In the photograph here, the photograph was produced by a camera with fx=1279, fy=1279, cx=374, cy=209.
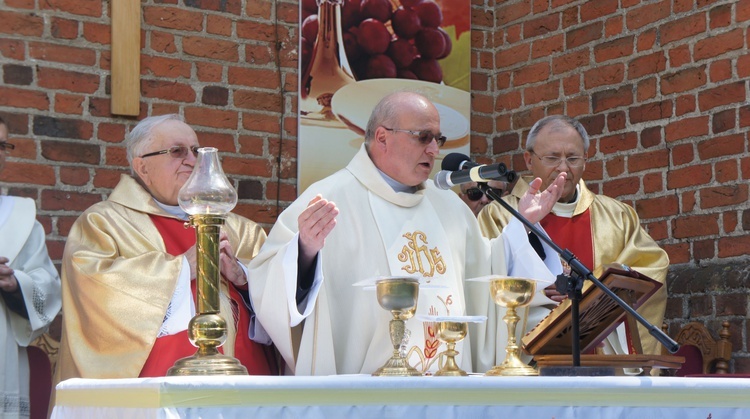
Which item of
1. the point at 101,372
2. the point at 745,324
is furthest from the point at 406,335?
the point at 745,324

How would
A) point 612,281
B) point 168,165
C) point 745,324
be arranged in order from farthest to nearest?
point 745,324 < point 168,165 < point 612,281

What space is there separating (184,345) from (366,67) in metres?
2.45

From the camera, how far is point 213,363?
3.38 meters

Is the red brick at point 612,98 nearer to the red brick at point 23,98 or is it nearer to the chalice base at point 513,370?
the red brick at point 23,98

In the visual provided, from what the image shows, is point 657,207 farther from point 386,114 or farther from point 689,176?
point 386,114

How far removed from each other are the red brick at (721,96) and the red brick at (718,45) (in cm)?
16

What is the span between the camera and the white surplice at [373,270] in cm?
425

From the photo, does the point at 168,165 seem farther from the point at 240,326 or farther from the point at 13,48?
the point at 13,48

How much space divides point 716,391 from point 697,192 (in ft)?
9.52

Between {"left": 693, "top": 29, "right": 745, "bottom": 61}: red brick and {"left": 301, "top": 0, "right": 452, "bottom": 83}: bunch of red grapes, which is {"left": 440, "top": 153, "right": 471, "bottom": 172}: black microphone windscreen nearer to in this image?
{"left": 693, "top": 29, "right": 745, "bottom": 61}: red brick

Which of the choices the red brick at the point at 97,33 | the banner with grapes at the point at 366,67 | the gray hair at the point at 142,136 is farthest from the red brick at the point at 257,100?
the gray hair at the point at 142,136

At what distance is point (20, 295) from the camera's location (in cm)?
495

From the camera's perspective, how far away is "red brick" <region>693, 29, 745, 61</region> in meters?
5.89

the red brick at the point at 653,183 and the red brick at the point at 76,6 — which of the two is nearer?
the red brick at the point at 76,6
